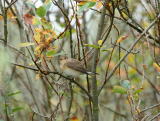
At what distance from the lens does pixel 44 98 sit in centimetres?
486

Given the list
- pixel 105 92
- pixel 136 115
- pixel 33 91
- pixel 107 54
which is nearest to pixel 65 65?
pixel 33 91

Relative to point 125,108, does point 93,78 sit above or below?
above

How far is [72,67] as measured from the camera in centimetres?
346

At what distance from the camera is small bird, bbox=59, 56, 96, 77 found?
329cm

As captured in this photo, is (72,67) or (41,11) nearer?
(41,11)

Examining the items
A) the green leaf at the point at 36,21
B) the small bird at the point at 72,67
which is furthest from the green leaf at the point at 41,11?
the small bird at the point at 72,67

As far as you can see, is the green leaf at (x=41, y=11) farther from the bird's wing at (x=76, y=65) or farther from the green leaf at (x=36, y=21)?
the bird's wing at (x=76, y=65)

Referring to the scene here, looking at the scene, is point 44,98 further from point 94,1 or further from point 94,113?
point 94,1

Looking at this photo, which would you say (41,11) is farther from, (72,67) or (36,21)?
(72,67)

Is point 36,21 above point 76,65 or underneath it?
above

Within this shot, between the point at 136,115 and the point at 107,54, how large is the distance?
10.2 feet

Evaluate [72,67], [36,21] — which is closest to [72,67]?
[72,67]

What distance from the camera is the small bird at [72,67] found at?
329cm

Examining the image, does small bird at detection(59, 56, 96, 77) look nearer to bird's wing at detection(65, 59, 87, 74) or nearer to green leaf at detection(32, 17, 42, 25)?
bird's wing at detection(65, 59, 87, 74)
